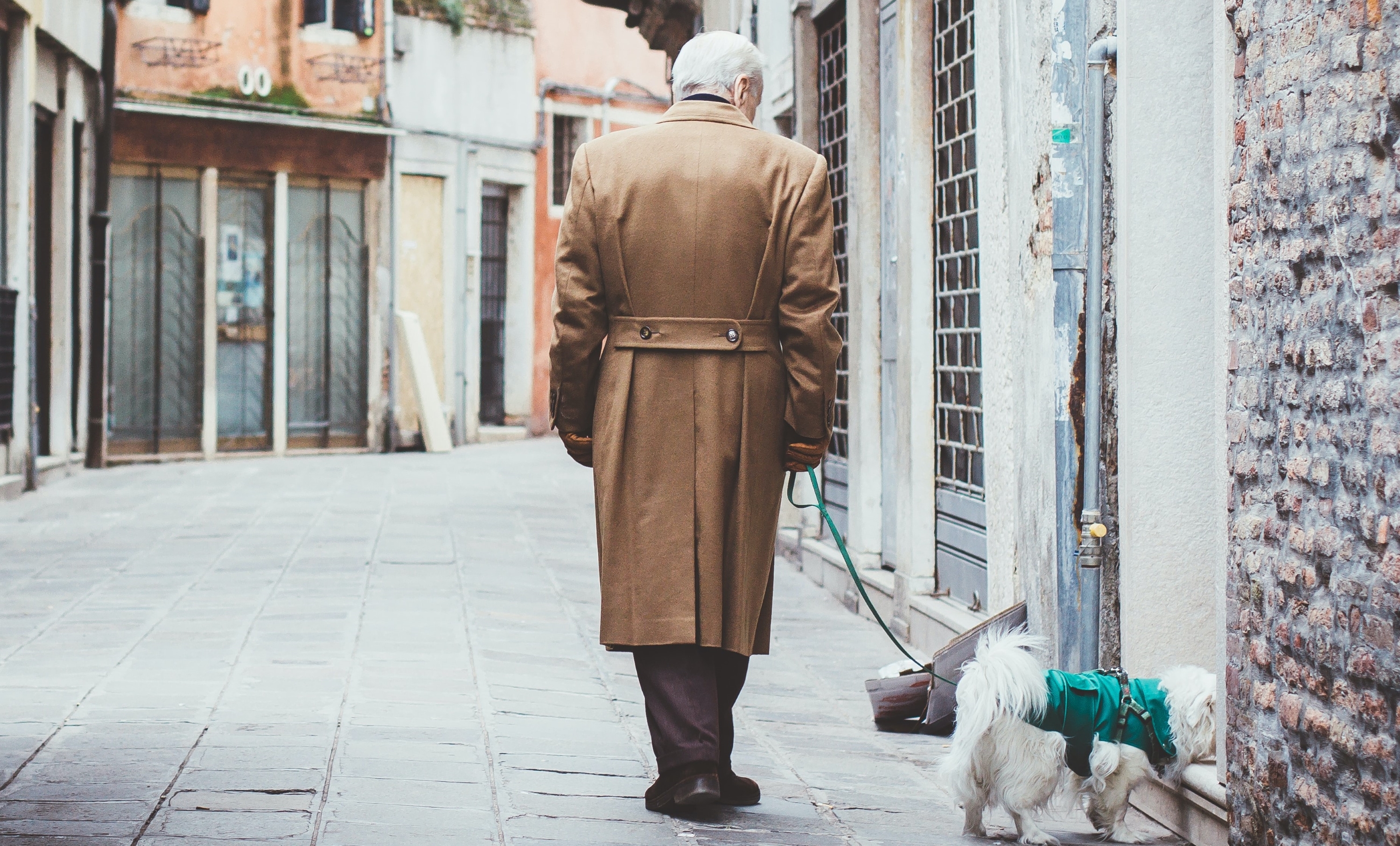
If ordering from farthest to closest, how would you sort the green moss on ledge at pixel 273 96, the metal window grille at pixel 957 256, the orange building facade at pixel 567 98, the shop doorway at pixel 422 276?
the orange building facade at pixel 567 98 → the shop doorway at pixel 422 276 → the green moss on ledge at pixel 273 96 → the metal window grille at pixel 957 256

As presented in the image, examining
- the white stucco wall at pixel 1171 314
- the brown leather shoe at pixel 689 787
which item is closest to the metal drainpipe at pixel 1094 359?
the white stucco wall at pixel 1171 314

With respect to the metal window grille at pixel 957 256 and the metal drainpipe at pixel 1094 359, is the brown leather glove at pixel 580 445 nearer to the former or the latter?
the metal drainpipe at pixel 1094 359

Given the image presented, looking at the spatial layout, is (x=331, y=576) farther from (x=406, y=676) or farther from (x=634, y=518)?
(x=634, y=518)

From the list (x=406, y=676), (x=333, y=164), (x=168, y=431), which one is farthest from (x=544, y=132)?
(x=406, y=676)

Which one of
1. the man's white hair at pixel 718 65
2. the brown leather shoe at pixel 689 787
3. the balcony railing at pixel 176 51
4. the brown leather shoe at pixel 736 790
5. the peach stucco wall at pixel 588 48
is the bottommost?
the brown leather shoe at pixel 736 790

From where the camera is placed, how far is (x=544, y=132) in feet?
80.4

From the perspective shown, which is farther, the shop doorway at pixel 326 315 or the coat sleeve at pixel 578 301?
the shop doorway at pixel 326 315

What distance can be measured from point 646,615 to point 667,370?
0.63m

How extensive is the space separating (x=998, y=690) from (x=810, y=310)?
106 centimetres

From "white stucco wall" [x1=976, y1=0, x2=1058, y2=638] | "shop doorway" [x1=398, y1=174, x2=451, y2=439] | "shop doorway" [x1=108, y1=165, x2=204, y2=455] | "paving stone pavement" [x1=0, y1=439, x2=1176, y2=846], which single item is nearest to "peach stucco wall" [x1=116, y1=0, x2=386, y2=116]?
"shop doorway" [x1=108, y1=165, x2=204, y2=455]

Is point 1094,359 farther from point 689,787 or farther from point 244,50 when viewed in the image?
point 244,50

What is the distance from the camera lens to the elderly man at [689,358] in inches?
170

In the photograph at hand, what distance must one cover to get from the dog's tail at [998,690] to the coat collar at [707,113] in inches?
58.9

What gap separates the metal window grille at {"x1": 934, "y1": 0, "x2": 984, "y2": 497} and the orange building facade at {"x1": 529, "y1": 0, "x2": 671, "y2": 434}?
16.2 metres
